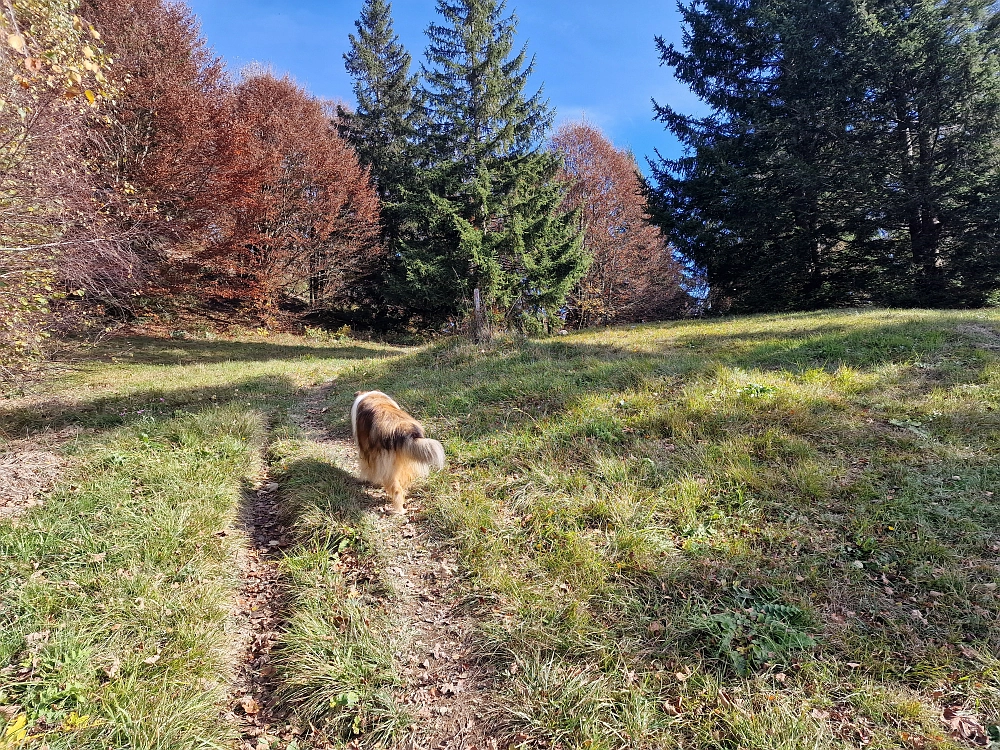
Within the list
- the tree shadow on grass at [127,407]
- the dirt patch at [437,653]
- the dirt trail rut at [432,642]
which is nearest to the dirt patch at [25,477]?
the tree shadow on grass at [127,407]

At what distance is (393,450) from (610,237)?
72.3 ft

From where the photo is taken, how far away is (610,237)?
75.4 ft

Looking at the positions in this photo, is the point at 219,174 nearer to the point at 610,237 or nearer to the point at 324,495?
the point at 324,495

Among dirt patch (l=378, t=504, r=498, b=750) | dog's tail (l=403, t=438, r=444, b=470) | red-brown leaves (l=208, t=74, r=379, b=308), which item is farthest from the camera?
red-brown leaves (l=208, t=74, r=379, b=308)

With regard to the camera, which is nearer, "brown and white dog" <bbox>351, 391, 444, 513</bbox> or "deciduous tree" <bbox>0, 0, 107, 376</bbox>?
"brown and white dog" <bbox>351, 391, 444, 513</bbox>

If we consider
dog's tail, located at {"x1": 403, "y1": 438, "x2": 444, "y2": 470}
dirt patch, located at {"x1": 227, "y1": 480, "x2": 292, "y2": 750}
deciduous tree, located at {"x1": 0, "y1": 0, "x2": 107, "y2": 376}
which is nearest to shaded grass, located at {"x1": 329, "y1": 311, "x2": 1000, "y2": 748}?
dog's tail, located at {"x1": 403, "y1": 438, "x2": 444, "y2": 470}

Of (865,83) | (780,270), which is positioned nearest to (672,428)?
(780,270)

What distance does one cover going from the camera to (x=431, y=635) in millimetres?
2721

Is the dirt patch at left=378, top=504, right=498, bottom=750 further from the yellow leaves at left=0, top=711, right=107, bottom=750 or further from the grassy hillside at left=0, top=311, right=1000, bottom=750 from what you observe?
the yellow leaves at left=0, top=711, right=107, bottom=750

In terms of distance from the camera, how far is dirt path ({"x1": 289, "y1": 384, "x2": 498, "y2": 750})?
7.22ft

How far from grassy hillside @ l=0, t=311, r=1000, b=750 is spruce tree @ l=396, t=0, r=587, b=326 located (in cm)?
863

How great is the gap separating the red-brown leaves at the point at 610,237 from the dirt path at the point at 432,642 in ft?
67.0

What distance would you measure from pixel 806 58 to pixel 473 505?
18.8 metres

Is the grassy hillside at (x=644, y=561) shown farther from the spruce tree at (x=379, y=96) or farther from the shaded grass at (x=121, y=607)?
the spruce tree at (x=379, y=96)
